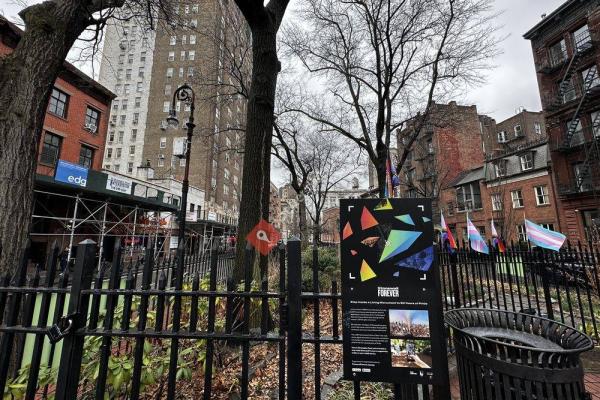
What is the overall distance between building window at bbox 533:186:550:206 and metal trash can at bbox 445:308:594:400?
26539 mm

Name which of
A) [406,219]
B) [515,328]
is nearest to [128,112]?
[406,219]

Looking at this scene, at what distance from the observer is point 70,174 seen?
14.1 meters

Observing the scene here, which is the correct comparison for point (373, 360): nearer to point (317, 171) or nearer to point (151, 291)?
point (151, 291)

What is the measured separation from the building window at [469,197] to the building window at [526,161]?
163 inches

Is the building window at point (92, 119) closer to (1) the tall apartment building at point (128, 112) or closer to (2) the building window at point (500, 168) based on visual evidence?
(1) the tall apartment building at point (128, 112)

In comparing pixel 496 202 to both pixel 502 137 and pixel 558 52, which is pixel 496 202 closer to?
pixel 558 52

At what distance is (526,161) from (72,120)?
38.4 m

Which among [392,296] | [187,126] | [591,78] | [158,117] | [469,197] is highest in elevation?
[158,117]

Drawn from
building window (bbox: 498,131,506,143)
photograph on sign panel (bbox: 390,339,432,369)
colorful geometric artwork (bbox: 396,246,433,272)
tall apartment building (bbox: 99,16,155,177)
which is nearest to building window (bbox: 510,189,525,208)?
building window (bbox: 498,131,506,143)

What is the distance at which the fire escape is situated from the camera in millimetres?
18391

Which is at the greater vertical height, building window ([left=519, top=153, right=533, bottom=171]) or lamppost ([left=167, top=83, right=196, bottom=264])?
building window ([left=519, top=153, right=533, bottom=171])

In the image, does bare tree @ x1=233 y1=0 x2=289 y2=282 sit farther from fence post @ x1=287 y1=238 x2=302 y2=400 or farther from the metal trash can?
the metal trash can

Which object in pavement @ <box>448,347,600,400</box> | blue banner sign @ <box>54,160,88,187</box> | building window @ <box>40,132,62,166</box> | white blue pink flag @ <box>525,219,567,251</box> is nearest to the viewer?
pavement @ <box>448,347,600,400</box>

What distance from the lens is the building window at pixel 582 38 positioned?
18.9 metres
